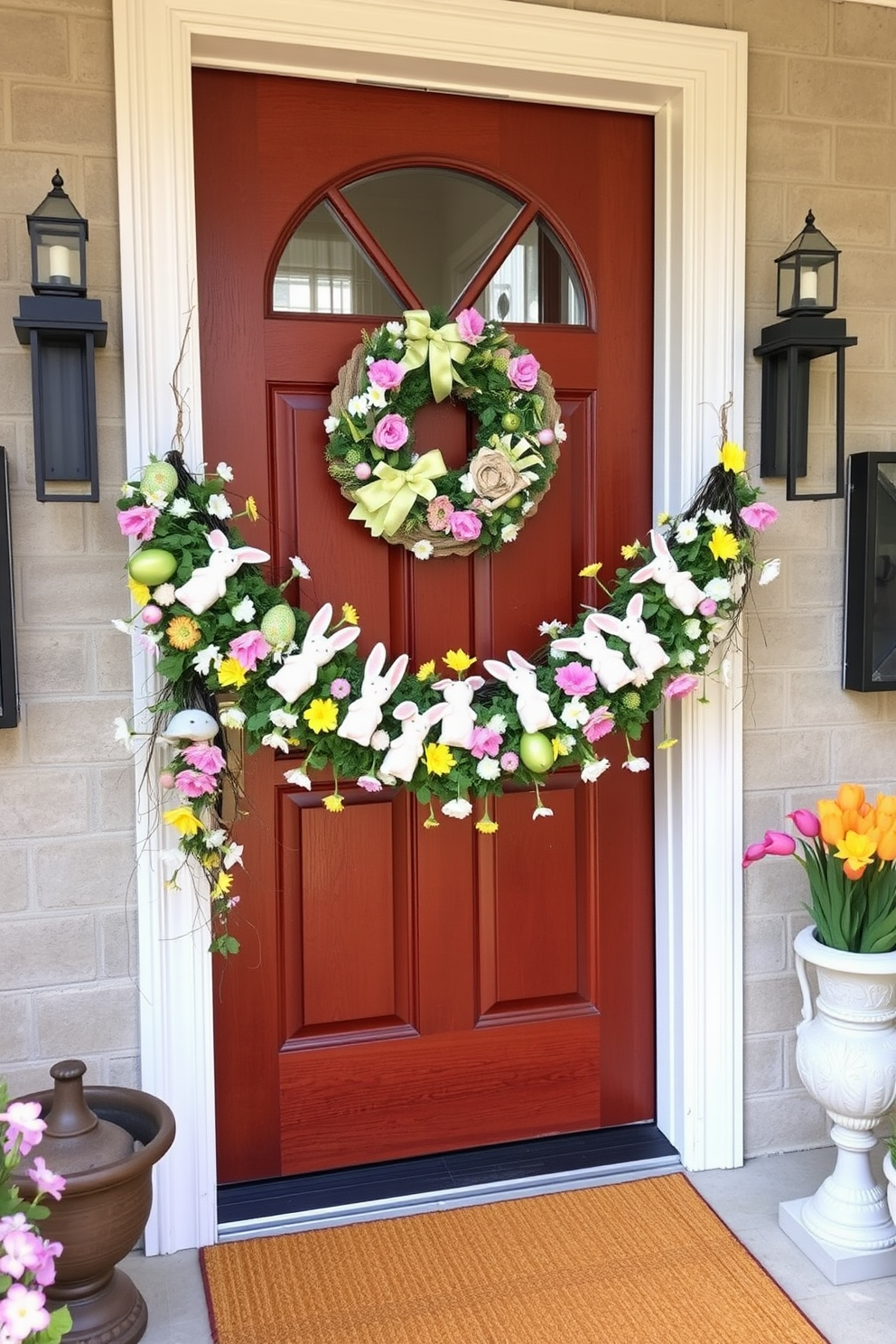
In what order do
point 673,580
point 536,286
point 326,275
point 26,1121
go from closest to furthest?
point 26,1121, point 673,580, point 326,275, point 536,286

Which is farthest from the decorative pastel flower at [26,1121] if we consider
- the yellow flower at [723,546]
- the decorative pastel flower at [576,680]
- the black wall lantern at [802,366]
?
the black wall lantern at [802,366]

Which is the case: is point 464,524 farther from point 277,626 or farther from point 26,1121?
point 26,1121

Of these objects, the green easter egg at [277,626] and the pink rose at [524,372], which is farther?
the pink rose at [524,372]

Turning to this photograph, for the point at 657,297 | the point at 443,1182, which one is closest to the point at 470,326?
the point at 657,297

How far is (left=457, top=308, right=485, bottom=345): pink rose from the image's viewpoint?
6.68 ft

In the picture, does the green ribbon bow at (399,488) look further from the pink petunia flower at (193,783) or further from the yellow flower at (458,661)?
the pink petunia flower at (193,783)

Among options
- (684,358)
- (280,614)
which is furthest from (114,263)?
(684,358)

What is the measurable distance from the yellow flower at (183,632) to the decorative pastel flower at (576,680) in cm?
64

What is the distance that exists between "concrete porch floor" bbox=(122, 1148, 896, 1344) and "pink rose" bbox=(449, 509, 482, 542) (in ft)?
4.51

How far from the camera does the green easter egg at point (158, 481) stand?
1.85m

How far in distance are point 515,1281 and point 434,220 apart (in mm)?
1990

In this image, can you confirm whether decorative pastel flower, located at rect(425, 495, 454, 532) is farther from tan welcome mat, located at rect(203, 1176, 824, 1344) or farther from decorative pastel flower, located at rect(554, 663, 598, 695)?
tan welcome mat, located at rect(203, 1176, 824, 1344)

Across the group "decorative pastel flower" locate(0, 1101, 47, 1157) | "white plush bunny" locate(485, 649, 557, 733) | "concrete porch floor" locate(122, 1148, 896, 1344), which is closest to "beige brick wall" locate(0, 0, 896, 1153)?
"concrete porch floor" locate(122, 1148, 896, 1344)

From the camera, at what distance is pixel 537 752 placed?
1977 mm
